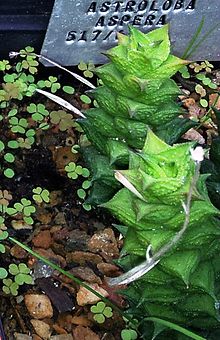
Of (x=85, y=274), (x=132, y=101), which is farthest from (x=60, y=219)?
(x=132, y=101)

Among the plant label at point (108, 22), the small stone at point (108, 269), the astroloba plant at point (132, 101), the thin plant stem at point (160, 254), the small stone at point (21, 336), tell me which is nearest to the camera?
the thin plant stem at point (160, 254)

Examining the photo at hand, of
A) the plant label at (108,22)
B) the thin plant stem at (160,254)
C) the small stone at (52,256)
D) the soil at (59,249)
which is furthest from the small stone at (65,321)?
the plant label at (108,22)

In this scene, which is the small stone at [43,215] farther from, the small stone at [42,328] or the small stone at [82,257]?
the small stone at [42,328]

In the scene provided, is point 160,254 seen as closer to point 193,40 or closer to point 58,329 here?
point 58,329

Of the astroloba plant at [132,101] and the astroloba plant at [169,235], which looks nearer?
the astroloba plant at [169,235]

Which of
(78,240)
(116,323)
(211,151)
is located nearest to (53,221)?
(78,240)

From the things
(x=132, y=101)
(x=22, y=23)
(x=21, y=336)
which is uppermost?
(x=132, y=101)

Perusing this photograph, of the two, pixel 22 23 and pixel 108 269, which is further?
pixel 22 23

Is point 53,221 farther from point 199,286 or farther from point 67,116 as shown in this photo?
point 199,286
